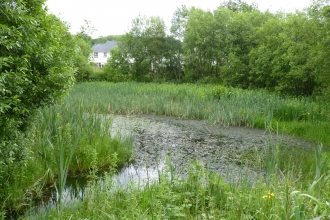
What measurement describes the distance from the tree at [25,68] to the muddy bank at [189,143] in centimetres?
183

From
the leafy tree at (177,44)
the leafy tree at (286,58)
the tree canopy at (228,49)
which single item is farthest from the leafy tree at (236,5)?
the leafy tree at (286,58)

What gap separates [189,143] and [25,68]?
4.86 m

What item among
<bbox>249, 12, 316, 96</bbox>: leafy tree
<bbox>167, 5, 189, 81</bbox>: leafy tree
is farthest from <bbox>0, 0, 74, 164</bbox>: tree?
<bbox>167, 5, 189, 81</bbox>: leafy tree

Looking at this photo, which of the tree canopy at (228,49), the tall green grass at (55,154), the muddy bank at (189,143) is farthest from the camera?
the tree canopy at (228,49)

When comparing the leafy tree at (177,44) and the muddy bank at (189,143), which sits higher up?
the leafy tree at (177,44)

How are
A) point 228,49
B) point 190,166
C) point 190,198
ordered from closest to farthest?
1. point 190,198
2. point 190,166
3. point 228,49

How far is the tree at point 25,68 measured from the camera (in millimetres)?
2979

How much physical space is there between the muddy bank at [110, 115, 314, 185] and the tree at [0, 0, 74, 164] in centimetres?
183

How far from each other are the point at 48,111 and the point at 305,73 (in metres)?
11.6

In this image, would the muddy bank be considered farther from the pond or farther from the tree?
the tree

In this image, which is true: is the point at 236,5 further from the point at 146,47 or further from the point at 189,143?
the point at 189,143

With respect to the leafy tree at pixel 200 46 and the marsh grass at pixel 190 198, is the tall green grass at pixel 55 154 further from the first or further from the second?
the leafy tree at pixel 200 46

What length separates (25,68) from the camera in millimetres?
3070

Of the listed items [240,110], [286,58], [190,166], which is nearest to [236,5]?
[286,58]
